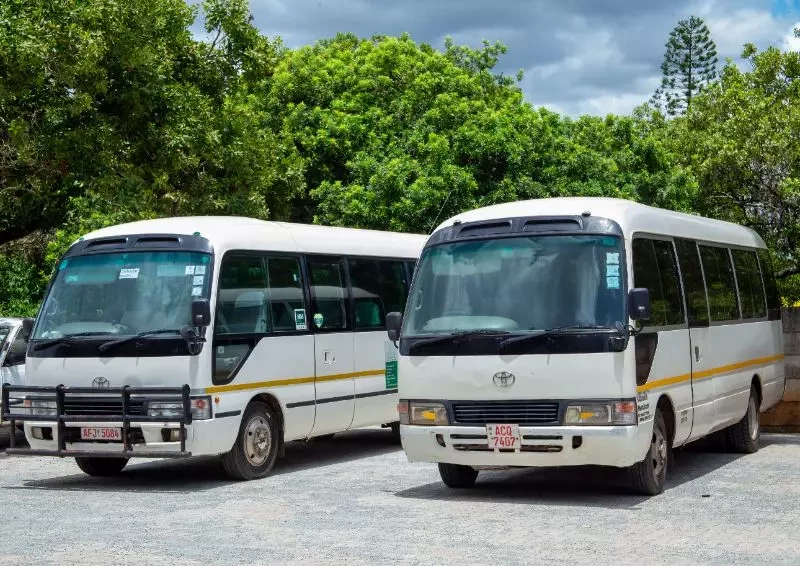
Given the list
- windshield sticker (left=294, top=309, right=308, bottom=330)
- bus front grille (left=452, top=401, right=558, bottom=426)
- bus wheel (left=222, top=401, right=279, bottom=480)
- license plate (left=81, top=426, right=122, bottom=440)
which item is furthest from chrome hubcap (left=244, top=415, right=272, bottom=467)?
bus front grille (left=452, top=401, right=558, bottom=426)

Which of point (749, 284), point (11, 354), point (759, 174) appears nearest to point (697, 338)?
point (749, 284)

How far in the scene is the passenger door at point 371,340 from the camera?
16.4 meters

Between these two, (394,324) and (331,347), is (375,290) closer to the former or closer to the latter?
(331,347)

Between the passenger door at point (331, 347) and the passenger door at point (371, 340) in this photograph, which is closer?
the passenger door at point (331, 347)

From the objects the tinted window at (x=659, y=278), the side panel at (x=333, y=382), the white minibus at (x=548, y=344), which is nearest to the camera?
the white minibus at (x=548, y=344)

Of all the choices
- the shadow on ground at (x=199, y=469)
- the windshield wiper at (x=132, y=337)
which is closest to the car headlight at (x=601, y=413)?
the shadow on ground at (x=199, y=469)

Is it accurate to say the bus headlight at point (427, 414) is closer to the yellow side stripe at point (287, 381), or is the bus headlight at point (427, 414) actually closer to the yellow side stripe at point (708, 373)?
the yellow side stripe at point (708, 373)

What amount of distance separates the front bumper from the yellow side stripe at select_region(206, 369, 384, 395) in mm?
2324

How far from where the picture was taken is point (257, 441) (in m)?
14.3

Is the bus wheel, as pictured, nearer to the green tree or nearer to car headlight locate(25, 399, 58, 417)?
car headlight locate(25, 399, 58, 417)

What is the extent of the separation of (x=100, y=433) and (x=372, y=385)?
13.2 feet

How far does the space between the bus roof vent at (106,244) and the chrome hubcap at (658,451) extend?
5571 mm

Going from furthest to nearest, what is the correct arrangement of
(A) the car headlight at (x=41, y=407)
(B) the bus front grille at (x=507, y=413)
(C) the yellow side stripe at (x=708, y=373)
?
(A) the car headlight at (x=41, y=407), (C) the yellow side stripe at (x=708, y=373), (B) the bus front grille at (x=507, y=413)


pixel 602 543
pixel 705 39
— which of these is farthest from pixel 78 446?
pixel 705 39
